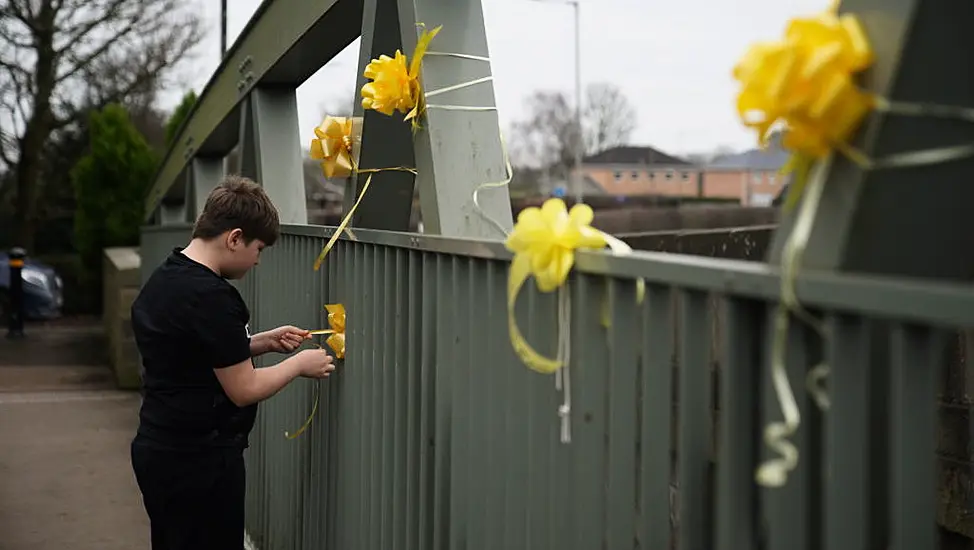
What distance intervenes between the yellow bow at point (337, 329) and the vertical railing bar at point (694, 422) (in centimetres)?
184

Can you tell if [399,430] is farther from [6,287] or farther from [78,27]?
[78,27]

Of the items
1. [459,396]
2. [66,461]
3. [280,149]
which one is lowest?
[66,461]

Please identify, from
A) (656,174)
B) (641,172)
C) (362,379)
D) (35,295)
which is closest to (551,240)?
Answer: (362,379)

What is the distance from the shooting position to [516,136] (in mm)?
55812

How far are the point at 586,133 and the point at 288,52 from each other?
210 feet

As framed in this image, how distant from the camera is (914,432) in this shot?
1.17 metres

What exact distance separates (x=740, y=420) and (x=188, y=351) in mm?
1981

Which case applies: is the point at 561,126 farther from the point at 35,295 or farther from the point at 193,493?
the point at 193,493

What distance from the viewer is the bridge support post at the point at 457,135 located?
9.05 ft

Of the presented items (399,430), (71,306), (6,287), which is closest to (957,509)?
(399,430)

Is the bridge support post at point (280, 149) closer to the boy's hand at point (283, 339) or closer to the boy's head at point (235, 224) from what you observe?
the boy's hand at point (283, 339)

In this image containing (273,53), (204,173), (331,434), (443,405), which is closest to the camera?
(443,405)

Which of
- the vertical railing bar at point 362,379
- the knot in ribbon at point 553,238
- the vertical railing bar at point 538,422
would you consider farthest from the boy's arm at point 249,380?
the knot in ribbon at point 553,238

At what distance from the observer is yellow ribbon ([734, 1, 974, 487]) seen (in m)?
1.20
